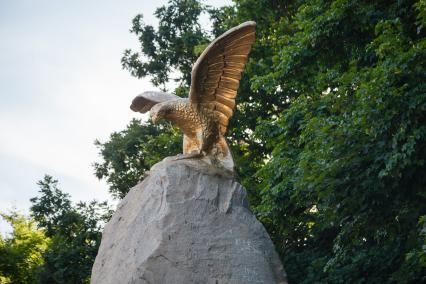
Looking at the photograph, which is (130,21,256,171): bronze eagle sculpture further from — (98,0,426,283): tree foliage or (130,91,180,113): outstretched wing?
(98,0,426,283): tree foliage

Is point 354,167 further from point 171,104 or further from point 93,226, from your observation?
point 93,226

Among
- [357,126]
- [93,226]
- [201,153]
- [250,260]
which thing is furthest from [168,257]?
[93,226]

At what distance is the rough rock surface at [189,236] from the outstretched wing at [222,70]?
0.65 metres

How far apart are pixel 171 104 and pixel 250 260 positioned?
191 centimetres

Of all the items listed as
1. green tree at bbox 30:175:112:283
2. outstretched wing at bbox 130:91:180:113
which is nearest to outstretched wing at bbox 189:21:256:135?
outstretched wing at bbox 130:91:180:113

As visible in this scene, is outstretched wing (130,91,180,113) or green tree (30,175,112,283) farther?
green tree (30,175,112,283)

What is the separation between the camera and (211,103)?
22.5 feet

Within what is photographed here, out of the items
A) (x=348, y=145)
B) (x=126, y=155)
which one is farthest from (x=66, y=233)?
(x=348, y=145)

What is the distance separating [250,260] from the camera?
19.9ft

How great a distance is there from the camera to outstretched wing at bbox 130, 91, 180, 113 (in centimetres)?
719

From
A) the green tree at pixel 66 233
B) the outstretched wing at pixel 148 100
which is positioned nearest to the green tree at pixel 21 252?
the green tree at pixel 66 233

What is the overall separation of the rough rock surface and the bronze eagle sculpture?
0.26 metres

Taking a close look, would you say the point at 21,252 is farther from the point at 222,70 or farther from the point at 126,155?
the point at 222,70

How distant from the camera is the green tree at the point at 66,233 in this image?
50.9 feet
